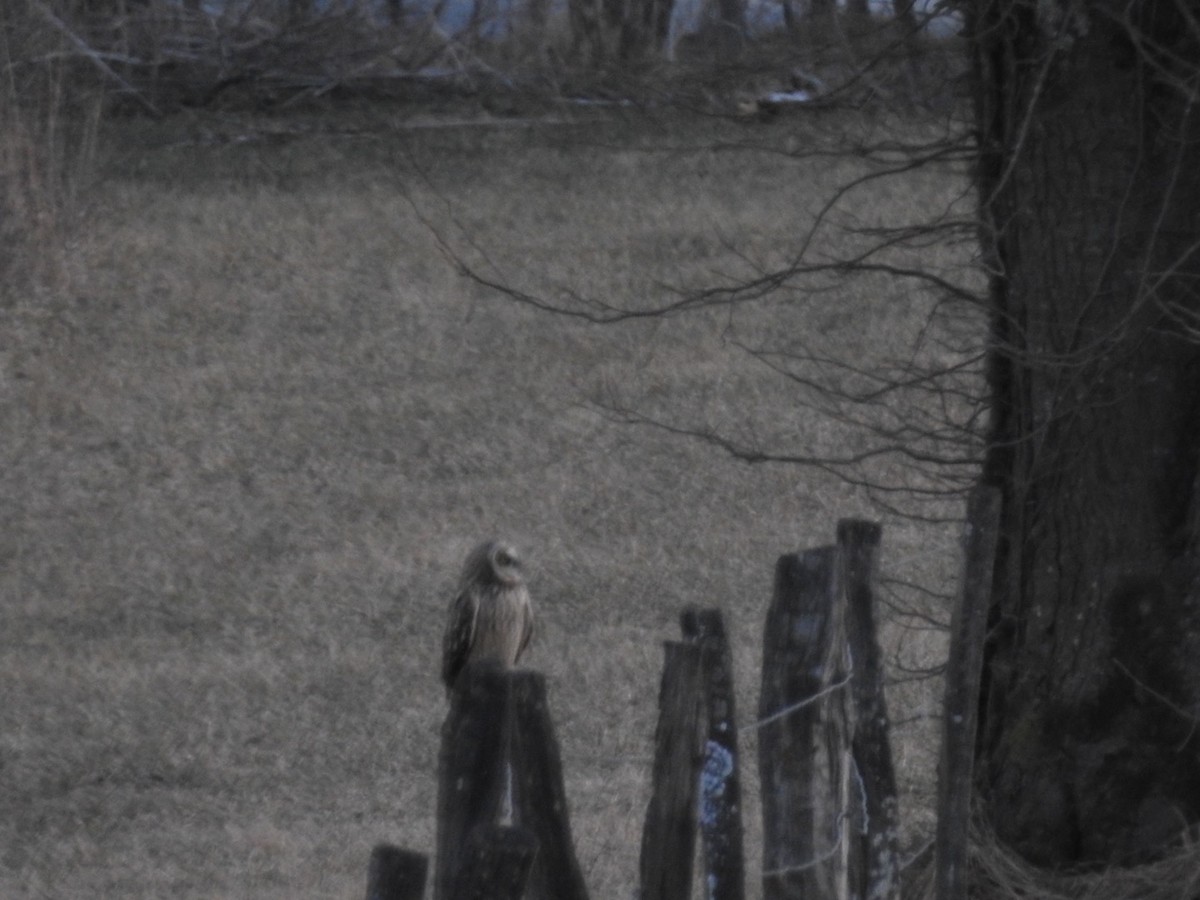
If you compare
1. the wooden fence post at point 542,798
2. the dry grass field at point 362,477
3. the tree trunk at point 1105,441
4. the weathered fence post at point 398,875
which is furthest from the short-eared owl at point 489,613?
the weathered fence post at point 398,875

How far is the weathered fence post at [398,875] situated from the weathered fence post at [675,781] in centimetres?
58

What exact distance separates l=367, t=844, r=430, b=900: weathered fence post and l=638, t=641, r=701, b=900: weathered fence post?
58cm

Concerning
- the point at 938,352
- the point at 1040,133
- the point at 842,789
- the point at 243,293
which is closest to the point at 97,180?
the point at 243,293

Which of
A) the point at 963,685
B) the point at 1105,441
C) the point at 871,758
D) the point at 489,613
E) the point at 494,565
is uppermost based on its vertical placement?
the point at 1105,441

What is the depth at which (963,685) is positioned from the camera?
3.39m

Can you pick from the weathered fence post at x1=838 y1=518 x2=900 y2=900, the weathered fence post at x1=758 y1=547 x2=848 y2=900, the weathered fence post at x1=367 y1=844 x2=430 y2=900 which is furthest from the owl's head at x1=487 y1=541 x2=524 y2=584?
the weathered fence post at x1=367 y1=844 x2=430 y2=900

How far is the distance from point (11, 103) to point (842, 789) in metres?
11.6

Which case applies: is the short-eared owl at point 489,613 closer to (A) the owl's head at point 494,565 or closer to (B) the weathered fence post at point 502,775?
(A) the owl's head at point 494,565

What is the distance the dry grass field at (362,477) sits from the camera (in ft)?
26.1

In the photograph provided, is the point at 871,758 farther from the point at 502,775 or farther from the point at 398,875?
the point at 398,875

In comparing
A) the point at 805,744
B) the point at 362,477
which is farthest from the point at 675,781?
the point at 362,477

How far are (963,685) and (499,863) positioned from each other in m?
1.00

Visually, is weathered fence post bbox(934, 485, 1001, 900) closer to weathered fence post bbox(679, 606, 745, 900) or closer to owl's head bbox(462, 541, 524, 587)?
weathered fence post bbox(679, 606, 745, 900)

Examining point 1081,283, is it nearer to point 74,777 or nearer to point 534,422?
point 74,777
